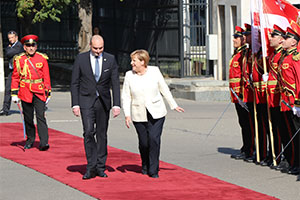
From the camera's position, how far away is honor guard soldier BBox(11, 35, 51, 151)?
509 inches

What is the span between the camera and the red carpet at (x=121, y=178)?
9.33m

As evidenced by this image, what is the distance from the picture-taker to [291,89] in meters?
10.5

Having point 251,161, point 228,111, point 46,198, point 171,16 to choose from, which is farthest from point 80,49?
point 46,198

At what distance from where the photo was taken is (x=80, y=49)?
2561 centimetres

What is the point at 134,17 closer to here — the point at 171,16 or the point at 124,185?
the point at 171,16

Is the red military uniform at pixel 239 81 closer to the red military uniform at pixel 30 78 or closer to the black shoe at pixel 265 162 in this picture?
the black shoe at pixel 265 162

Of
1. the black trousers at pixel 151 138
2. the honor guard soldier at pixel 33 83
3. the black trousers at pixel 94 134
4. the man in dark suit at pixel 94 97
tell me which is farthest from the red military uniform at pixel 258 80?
the honor guard soldier at pixel 33 83

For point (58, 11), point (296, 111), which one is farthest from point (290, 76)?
point (58, 11)

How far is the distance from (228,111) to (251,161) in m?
7.17

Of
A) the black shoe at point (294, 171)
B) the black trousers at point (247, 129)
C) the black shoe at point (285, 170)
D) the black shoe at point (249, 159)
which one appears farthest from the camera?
the black trousers at point (247, 129)

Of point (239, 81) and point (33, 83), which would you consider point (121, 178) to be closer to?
point (239, 81)

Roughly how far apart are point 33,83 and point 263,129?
364 cm

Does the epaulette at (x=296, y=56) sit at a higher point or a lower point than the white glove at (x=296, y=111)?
higher

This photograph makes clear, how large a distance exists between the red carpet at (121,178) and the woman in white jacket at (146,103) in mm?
391
